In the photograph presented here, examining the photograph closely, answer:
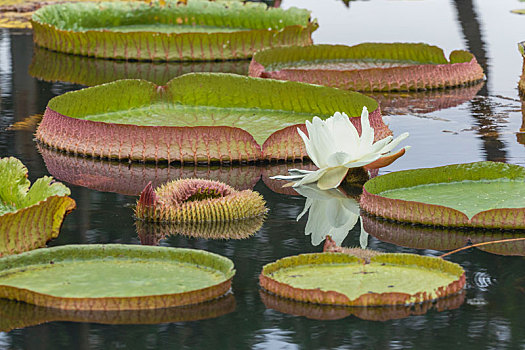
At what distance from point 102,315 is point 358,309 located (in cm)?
103

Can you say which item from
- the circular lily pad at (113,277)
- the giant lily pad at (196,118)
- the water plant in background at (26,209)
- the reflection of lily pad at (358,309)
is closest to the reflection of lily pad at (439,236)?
the reflection of lily pad at (358,309)

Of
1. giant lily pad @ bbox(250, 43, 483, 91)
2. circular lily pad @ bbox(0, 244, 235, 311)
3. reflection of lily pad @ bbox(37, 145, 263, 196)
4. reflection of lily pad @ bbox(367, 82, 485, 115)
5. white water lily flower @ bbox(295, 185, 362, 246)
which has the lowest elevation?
reflection of lily pad @ bbox(37, 145, 263, 196)

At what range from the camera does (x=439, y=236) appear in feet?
19.1

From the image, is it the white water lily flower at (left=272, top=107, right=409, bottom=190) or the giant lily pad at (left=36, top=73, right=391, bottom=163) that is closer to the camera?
the white water lily flower at (left=272, top=107, right=409, bottom=190)

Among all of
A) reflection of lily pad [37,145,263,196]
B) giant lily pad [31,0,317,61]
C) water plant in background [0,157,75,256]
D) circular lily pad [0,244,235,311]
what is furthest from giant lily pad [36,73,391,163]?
giant lily pad [31,0,317,61]

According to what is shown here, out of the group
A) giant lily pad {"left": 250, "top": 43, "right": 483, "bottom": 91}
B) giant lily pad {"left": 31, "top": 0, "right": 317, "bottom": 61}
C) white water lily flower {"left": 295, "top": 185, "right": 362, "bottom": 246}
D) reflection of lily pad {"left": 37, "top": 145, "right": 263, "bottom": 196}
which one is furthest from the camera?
giant lily pad {"left": 31, "top": 0, "right": 317, "bottom": 61}

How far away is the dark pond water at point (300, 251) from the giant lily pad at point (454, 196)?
0.30ft

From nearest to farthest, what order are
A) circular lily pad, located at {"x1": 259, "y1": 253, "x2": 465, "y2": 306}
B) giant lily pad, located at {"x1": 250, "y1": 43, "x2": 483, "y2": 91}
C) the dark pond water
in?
the dark pond water → circular lily pad, located at {"x1": 259, "y1": 253, "x2": 465, "y2": 306} → giant lily pad, located at {"x1": 250, "y1": 43, "x2": 483, "y2": 91}

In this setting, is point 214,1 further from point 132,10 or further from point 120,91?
point 120,91

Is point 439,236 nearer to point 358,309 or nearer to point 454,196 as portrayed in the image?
point 454,196

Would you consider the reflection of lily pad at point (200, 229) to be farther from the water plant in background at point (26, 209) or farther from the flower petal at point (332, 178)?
the flower petal at point (332, 178)

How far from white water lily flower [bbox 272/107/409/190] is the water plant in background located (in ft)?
5.10

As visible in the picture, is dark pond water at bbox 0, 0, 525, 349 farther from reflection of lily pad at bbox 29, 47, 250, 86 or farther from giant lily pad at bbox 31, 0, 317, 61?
giant lily pad at bbox 31, 0, 317, 61

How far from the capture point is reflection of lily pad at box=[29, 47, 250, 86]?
11922 millimetres
